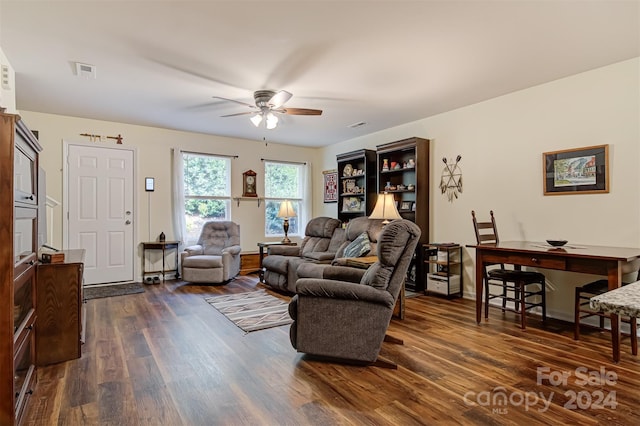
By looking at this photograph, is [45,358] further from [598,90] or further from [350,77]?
[598,90]

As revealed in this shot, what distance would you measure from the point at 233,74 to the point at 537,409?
3522mm

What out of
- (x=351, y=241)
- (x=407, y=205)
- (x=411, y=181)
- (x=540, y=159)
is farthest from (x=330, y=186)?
(x=540, y=159)

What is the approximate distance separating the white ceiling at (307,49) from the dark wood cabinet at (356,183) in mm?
1568

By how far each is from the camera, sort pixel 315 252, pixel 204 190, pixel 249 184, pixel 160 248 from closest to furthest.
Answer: pixel 315 252 < pixel 160 248 < pixel 204 190 < pixel 249 184

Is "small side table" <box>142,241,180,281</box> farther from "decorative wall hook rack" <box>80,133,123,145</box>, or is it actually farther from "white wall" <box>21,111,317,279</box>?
"decorative wall hook rack" <box>80,133,123,145</box>

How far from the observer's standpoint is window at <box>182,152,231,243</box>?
6.09m

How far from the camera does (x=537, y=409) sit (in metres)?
1.96

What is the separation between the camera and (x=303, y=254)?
513 centimetres

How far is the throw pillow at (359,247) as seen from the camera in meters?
3.91

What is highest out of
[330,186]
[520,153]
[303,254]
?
[520,153]

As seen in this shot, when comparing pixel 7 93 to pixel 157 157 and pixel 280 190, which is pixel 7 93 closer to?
pixel 157 157

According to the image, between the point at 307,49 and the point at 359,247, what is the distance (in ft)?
6.93

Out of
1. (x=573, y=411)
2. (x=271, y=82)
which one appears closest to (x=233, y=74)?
(x=271, y=82)

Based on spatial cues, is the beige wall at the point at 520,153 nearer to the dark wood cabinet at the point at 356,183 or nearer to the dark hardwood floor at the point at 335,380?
the dark wood cabinet at the point at 356,183
